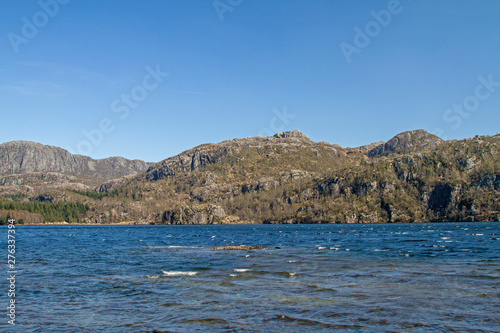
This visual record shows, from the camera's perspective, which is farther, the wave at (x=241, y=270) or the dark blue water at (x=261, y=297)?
the wave at (x=241, y=270)

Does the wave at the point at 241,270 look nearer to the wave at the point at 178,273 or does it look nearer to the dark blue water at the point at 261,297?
the dark blue water at the point at 261,297

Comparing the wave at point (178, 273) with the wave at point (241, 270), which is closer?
the wave at point (178, 273)

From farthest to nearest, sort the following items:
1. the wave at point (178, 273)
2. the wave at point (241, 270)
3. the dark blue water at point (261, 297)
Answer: the wave at point (241, 270)
the wave at point (178, 273)
the dark blue water at point (261, 297)

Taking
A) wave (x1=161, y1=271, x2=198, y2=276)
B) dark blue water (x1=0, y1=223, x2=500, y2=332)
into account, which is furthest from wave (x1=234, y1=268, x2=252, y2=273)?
wave (x1=161, y1=271, x2=198, y2=276)

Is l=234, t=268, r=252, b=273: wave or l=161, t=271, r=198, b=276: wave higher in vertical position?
l=161, t=271, r=198, b=276: wave

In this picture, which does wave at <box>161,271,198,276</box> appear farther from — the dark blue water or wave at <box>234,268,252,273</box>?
wave at <box>234,268,252,273</box>

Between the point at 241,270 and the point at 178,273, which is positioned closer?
the point at 178,273

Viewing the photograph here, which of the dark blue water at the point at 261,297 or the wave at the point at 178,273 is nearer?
the dark blue water at the point at 261,297

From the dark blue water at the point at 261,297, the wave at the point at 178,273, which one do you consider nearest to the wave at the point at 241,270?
the dark blue water at the point at 261,297

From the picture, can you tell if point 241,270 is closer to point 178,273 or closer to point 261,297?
point 178,273

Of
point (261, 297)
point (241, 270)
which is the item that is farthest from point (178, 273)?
point (261, 297)

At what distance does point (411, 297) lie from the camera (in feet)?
97.5

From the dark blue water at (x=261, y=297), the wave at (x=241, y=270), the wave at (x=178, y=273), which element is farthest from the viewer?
the wave at (x=241, y=270)

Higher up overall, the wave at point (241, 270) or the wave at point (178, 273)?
the wave at point (178, 273)
